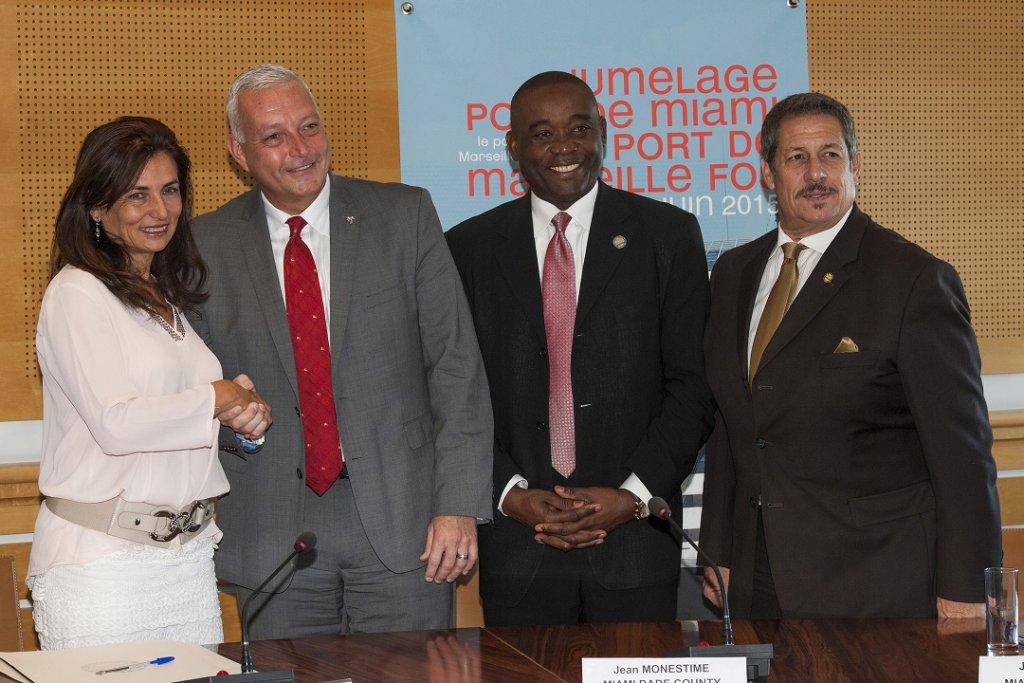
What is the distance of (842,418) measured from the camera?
2.85m

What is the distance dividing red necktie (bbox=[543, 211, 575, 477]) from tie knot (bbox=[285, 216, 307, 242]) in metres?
0.76

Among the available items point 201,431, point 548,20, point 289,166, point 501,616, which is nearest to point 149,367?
point 201,431

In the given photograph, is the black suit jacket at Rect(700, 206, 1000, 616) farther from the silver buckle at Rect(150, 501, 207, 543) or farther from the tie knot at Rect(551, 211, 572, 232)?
the silver buckle at Rect(150, 501, 207, 543)

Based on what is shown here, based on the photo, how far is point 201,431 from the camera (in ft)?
8.99

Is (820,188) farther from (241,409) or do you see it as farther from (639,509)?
(241,409)

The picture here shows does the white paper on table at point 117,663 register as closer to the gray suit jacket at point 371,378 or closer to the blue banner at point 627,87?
the gray suit jacket at point 371,378

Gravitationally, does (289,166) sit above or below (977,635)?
above

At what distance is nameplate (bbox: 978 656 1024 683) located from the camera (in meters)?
1.94

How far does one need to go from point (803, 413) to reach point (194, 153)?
2.73 metres

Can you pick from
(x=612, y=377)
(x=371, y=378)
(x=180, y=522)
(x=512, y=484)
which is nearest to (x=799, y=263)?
(x=612, y=377)

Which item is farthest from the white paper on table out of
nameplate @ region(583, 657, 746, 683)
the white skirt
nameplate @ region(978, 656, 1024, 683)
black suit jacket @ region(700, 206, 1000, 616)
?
black suit jacket @ region(700, 206, 1000, 616)

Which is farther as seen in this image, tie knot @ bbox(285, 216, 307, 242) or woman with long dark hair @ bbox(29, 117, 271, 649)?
tie knot @ bbox(285, 216, 307, 242)

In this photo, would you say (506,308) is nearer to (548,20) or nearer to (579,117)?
(579,117)

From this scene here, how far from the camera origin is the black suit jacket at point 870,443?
8.91 feet
